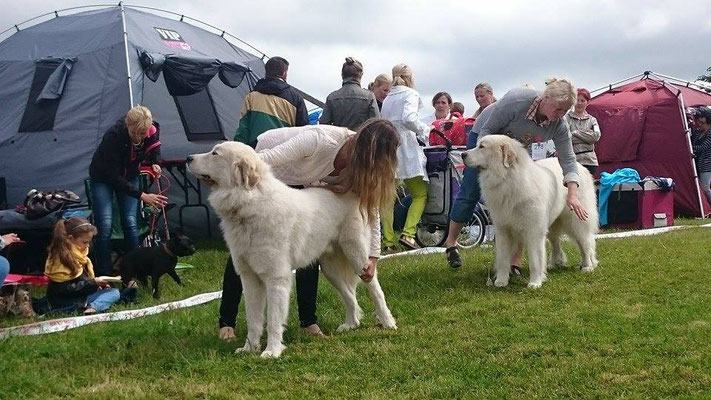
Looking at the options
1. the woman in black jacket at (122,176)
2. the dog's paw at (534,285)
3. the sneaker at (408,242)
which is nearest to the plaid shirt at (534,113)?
the dog's paw at (534,285)

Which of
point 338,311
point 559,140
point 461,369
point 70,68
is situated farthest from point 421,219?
point 461,369

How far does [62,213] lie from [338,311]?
9.86 ft

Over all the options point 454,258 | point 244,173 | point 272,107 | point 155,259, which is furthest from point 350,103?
point 244,173

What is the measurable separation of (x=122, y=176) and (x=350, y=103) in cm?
222

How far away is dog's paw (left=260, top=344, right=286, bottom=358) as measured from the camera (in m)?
4.38

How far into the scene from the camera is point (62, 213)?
728 centimetres

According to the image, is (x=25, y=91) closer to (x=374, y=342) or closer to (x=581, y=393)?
(x=374, y=342)

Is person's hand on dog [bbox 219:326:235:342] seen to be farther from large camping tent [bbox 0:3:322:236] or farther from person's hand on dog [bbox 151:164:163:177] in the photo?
large camping tent [bbox 0:3:322:236]

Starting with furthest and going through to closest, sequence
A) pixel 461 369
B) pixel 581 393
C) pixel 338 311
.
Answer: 1. pixel 338 311
2. pixel 461 369
3. pixel 581 393

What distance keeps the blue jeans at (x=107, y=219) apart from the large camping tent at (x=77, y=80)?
1.73 m

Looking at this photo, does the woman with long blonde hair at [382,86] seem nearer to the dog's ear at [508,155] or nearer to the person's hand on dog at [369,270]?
the dog's ear at [508,155]

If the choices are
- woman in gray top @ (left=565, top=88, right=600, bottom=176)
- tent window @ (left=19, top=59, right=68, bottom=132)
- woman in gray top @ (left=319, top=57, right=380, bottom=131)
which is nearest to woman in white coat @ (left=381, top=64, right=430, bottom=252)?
woman in gray top @ (left=319, top=57, right=380, bottom=131)

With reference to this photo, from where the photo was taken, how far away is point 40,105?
30.0 feet

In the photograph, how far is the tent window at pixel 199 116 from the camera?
1070 centimetres
